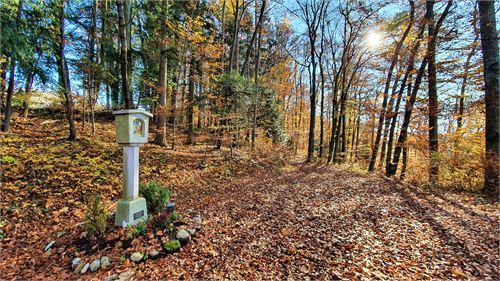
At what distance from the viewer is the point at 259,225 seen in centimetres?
351

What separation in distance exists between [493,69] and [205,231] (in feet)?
22.9

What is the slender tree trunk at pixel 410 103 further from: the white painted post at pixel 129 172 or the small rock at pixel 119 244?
the small rock at pixel 119 244

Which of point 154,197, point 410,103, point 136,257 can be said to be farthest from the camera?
point 410,103

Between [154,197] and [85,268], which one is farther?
[154,197]

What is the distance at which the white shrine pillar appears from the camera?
3320mm

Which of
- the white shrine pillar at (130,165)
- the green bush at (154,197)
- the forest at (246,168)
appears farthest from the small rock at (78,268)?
the green bush at (154,197)

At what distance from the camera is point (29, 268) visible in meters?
2.66

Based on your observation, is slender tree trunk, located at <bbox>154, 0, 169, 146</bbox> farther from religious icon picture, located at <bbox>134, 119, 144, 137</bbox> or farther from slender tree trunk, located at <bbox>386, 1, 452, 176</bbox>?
slender tree trunk, located at <bbox>386, 1, 452, 176</bbox>

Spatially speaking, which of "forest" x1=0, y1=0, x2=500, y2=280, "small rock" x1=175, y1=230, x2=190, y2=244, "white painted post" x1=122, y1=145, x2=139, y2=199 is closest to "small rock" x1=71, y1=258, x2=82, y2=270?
"forest" x1=0, y1=0, x2=500, y2=280

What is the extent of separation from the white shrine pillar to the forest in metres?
0.14

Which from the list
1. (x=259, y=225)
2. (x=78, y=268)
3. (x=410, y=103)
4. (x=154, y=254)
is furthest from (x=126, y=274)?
(x=410, y=103)

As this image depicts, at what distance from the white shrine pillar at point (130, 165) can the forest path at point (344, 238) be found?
45.3 inches

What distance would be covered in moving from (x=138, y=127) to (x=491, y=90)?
295 inches

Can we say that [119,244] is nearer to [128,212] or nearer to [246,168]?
[128,212]
